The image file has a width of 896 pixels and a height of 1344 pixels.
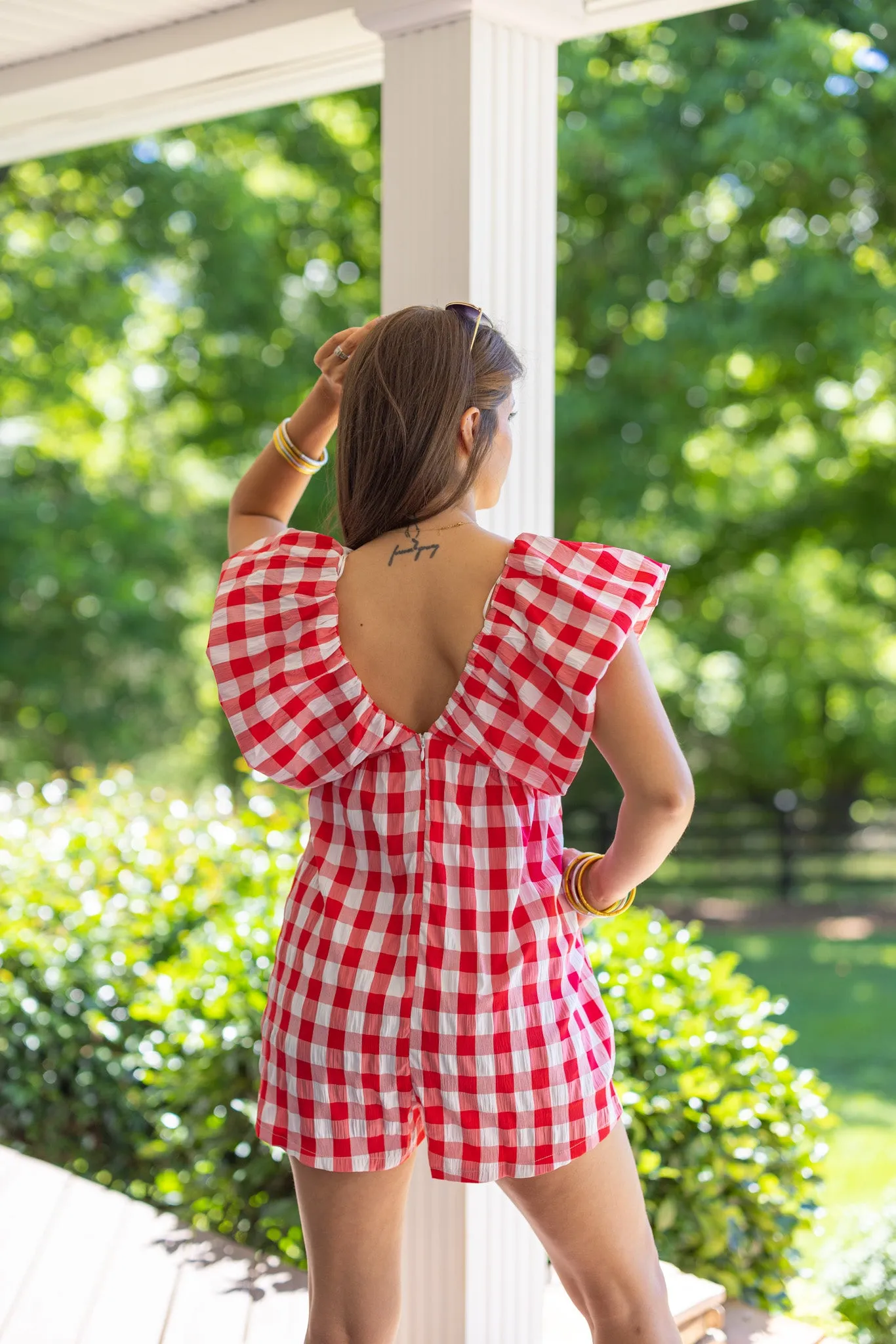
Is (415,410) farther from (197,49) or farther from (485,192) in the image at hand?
(197,49)

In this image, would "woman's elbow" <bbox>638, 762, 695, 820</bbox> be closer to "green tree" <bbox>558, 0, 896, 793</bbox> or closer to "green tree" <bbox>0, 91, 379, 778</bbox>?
"green tree" <bbox>558, 0, 896, 793</bbox>

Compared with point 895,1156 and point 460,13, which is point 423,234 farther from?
point 895,1156

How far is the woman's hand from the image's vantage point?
1.76 metres

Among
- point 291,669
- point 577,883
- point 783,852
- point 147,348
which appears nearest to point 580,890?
point 577,883

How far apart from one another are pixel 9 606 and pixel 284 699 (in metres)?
8.82

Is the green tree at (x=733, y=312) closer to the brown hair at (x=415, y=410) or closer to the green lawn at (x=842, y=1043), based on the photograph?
the green lawn at (x=842, y=1043)

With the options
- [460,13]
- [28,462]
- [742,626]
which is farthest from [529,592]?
[742,626]

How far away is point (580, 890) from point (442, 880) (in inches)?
6.8

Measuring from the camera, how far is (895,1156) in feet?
19.9

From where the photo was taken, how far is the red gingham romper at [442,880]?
1.44 m

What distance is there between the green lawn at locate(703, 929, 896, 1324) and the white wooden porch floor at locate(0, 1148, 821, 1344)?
0.77 metres

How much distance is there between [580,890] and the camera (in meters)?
1.54

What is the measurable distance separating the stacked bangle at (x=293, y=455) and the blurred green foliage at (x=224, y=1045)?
148 cm

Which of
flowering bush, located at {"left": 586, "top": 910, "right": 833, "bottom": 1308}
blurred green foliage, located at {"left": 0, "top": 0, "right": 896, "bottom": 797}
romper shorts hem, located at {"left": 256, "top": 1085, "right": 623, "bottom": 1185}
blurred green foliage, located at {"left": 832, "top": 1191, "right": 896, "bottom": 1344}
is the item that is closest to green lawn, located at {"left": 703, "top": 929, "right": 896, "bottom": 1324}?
blurred green foliage, located at {"left": 832, "top": 1191, "right": 896, "bottom": 1344}
